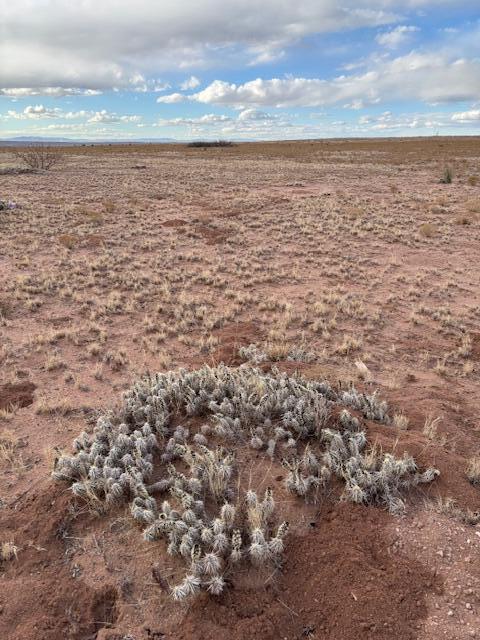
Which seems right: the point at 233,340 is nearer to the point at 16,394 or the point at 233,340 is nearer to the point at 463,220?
the point at 16,394

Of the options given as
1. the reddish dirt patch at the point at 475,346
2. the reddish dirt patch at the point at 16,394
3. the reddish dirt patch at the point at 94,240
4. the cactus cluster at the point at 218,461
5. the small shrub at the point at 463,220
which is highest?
the small shrub at the point at 463,220

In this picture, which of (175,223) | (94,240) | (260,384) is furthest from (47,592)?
(175,223)

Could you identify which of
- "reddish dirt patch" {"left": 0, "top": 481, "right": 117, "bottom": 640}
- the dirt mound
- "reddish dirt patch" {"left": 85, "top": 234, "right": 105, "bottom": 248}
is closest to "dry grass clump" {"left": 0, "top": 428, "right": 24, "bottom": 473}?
"reddish dirt patch" {"left": 0, "top": 481, "right": 117, "bottom": 640}

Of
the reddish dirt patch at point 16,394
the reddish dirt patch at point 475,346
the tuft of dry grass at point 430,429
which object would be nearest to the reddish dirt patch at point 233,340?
the reddish dirt patch at point 16,394

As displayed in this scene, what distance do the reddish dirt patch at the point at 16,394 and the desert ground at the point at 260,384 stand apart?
0.03m

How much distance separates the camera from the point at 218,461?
13.3 feet

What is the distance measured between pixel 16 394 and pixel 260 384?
361cm

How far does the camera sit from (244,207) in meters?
20.6

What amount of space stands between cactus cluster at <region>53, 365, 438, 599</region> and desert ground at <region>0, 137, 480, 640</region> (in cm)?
6

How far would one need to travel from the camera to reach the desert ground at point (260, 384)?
3041 millimetres

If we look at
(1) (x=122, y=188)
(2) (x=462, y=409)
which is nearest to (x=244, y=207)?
(1) (x=122, y=188)

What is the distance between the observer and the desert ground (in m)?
3.04

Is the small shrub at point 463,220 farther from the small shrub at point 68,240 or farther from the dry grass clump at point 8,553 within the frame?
the dry grass clump at point 8,553

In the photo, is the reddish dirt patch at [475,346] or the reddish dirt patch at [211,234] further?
the reddish dirt patch at [211,234]
